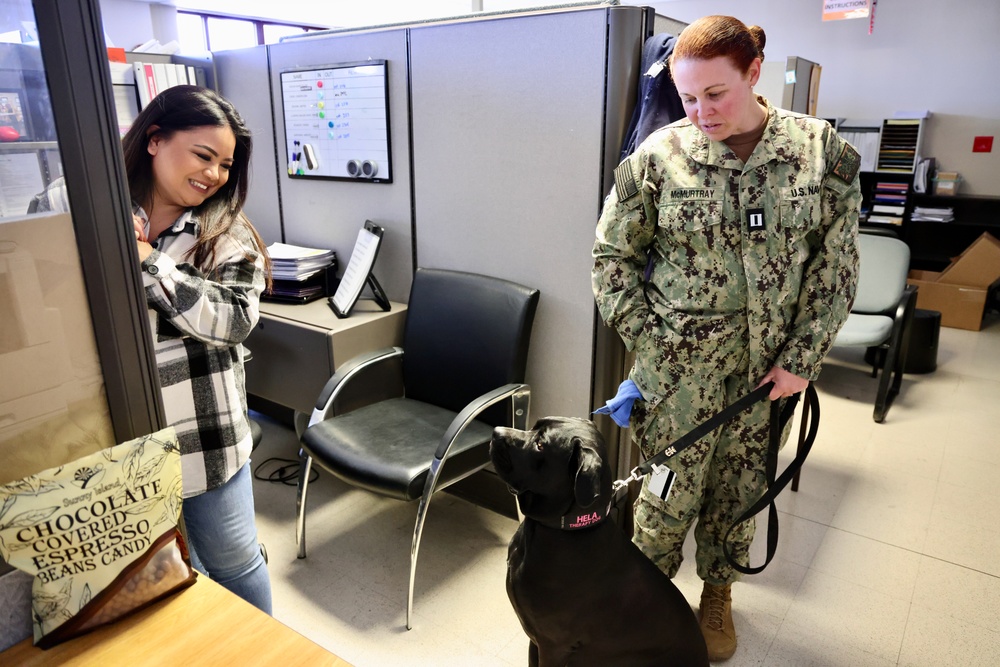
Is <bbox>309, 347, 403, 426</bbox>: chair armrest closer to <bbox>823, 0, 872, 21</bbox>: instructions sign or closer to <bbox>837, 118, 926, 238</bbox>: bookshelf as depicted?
<bbox>823, 0, 872, 21</bbox>: instructions sign

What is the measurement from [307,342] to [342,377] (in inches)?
10.8

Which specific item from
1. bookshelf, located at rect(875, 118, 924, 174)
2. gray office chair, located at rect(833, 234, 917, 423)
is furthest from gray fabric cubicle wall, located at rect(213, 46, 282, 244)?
bookshelf, located at rect(875, 118, 924, 174)

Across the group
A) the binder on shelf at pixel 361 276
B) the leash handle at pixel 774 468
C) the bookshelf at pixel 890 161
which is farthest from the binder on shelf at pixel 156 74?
the bookshelf at pixel 890 161

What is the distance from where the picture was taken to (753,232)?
5.02 feet

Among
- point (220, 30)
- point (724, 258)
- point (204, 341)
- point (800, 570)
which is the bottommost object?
point (800, 570)

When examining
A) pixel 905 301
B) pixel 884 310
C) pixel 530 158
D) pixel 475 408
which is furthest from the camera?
pixel 884 310

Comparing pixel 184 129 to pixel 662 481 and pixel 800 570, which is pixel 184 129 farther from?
pixel 800 570

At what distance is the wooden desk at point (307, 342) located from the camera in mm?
2387

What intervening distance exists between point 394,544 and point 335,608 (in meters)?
0.34

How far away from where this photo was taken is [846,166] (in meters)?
1.54

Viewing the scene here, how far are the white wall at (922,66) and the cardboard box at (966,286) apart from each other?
1071mm

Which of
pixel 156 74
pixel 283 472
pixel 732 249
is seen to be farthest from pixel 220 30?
pixel 732 249

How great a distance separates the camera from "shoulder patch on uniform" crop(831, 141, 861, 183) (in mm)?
1539

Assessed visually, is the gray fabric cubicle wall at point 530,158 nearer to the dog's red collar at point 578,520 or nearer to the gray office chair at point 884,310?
the dog's red collar at point 578,520
